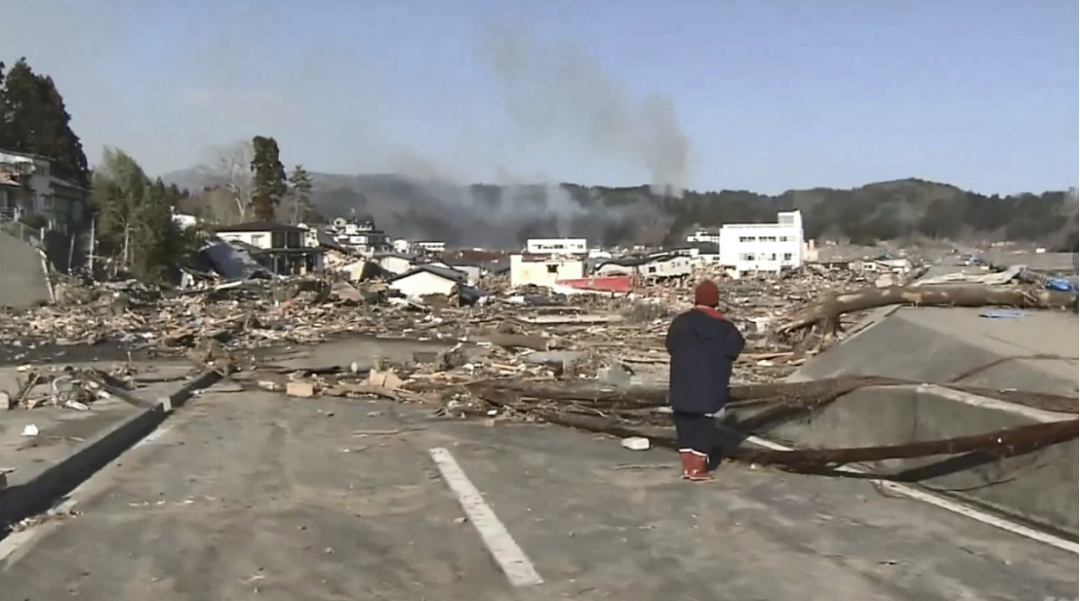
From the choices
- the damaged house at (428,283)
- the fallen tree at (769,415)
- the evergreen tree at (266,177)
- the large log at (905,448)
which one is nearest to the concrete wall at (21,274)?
the damaged house at (428,283)

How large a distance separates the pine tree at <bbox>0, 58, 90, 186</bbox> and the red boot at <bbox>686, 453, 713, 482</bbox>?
9416 cm

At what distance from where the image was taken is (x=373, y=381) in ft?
54.9

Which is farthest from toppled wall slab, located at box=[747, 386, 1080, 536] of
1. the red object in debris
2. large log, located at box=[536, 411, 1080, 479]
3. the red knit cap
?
the red object in debris

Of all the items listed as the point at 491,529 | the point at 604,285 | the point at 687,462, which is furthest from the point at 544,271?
the point at 491,529

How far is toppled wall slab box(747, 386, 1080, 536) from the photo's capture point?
7113mm

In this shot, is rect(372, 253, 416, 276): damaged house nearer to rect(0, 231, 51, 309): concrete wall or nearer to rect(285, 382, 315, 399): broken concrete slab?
rect(0, 231, 51, 309): concrete wall

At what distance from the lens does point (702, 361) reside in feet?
29.3

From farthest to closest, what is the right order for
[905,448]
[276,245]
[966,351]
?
[276,245] → [966,351] → [905,448]

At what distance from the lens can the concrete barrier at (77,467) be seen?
7785 mm

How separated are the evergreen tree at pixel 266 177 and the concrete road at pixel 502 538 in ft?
401

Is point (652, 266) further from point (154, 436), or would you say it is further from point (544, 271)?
point (154, 436)

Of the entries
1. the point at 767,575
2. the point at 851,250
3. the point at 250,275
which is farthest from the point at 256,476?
the point at 851,250

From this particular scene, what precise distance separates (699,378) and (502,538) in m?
2.60

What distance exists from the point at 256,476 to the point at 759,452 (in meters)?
4.51
